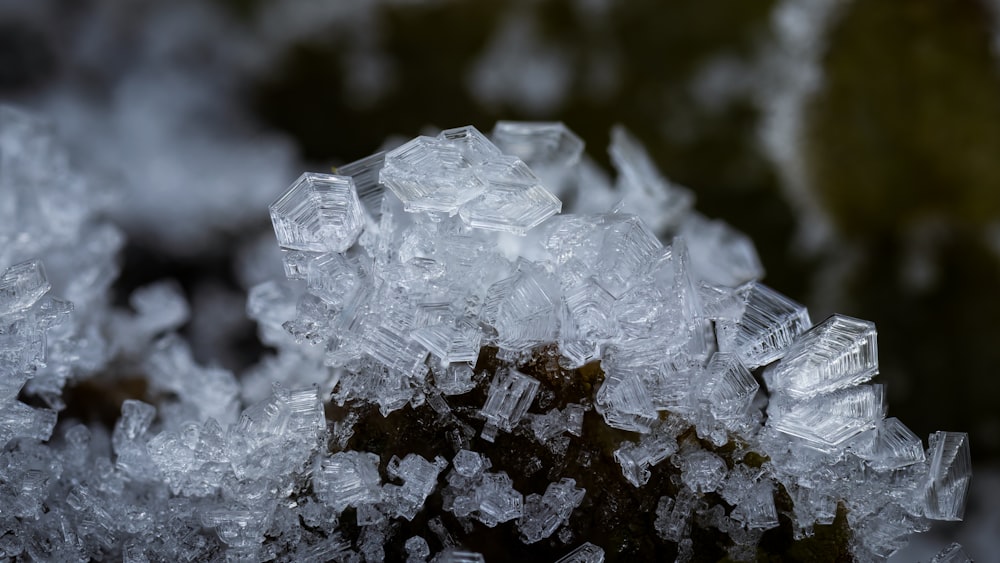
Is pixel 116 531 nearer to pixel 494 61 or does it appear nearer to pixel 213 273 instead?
pixel 213 273

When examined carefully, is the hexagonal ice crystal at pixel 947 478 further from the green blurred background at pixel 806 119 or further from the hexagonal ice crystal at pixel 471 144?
the green blurred background at pixel 806 119

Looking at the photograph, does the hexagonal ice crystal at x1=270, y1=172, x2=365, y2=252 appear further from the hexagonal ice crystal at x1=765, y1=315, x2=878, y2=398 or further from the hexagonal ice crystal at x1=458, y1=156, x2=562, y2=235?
the hexagonal ice crystal at x1=765, y1=315, x2=878, y2=398

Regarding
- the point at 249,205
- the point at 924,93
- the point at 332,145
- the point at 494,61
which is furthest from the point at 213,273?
the point at 924,93

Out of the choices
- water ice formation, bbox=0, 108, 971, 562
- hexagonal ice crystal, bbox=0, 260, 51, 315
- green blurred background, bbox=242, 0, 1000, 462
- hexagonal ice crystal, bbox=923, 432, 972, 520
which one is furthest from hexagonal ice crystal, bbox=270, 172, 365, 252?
green blurred background, bbox=242, 0, 1000, 462

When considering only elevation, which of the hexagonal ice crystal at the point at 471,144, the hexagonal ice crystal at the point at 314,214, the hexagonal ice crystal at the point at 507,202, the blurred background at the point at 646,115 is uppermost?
the hexagonal ice crystal at the point at 471,144

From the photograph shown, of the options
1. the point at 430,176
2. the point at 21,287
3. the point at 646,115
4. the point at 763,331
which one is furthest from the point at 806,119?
the point at 21,287

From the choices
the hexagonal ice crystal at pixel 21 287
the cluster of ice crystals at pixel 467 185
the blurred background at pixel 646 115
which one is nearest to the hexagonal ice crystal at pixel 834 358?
the cluster of ice crystals at pixel 467 185
